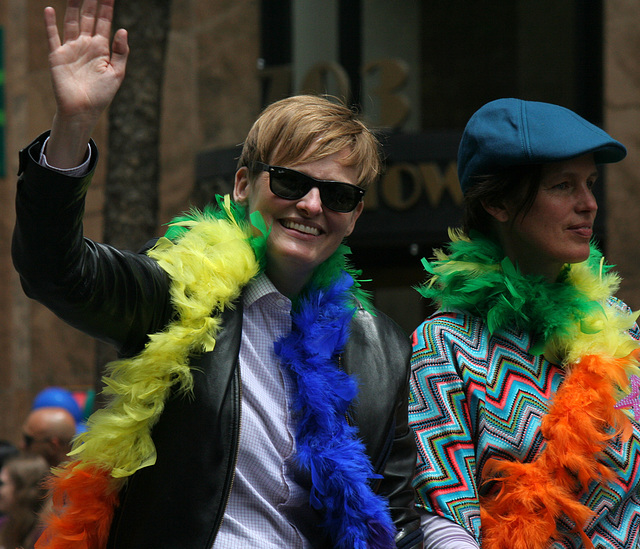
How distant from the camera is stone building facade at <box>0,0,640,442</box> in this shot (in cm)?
857

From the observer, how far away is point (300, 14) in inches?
405

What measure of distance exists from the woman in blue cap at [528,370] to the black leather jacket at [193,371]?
0.47ft

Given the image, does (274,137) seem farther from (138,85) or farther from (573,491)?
(138,85)

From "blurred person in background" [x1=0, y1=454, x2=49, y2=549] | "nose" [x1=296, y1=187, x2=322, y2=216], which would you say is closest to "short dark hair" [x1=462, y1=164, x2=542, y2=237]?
"nose" [x1=296, y1=187, x2=322, y2=216]

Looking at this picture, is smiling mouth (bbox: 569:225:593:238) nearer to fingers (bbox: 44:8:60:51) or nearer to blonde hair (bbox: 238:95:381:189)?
blonde hair (bbox: 238:95:381:189)

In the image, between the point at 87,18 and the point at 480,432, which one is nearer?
the point at 87,18

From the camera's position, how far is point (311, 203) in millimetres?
2133

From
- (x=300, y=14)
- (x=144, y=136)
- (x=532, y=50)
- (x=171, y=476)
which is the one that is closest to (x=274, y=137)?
(x=171, y=476)

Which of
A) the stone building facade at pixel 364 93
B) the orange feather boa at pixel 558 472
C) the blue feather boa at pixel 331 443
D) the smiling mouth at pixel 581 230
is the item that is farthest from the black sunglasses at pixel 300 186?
the stone building facade at pixel 364 93

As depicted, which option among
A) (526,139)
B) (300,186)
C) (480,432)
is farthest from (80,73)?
(480,432)

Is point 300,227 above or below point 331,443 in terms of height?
above

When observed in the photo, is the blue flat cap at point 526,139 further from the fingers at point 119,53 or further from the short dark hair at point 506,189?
the fingers at point 119,53

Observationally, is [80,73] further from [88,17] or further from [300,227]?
[300,227]

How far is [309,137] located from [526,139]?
644mm
